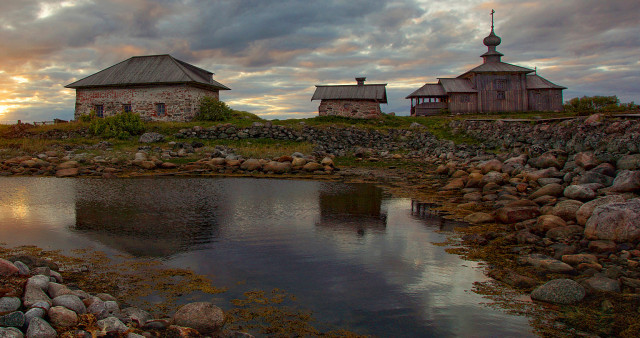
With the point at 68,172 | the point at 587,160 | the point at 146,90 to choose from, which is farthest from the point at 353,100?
the point at 587,160

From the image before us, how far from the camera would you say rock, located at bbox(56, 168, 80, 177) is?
69.0 feet

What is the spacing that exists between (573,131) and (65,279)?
19923mm

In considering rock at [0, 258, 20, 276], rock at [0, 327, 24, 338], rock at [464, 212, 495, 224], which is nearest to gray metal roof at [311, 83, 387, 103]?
rock at [464, 212, 495, 224]

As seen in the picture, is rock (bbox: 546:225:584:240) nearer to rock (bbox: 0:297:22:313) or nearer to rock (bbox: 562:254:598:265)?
rock (bbox: 562:254:598:265)

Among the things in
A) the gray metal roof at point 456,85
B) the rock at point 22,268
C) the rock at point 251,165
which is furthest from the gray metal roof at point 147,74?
the rock at point 22,268

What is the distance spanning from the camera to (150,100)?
35438 mm

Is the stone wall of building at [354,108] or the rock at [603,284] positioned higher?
the stone wall of building at [354,108]

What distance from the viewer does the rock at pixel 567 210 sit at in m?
10.3

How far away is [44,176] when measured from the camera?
21000 millimetres

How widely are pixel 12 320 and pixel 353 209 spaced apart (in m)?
10.4

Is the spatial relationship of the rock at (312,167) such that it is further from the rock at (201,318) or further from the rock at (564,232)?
the rock at (201,318)

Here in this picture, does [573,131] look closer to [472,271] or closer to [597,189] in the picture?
[597,189]

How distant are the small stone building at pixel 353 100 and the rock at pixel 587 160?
22.9 meters

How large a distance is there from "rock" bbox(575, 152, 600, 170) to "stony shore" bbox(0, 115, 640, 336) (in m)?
0.03
